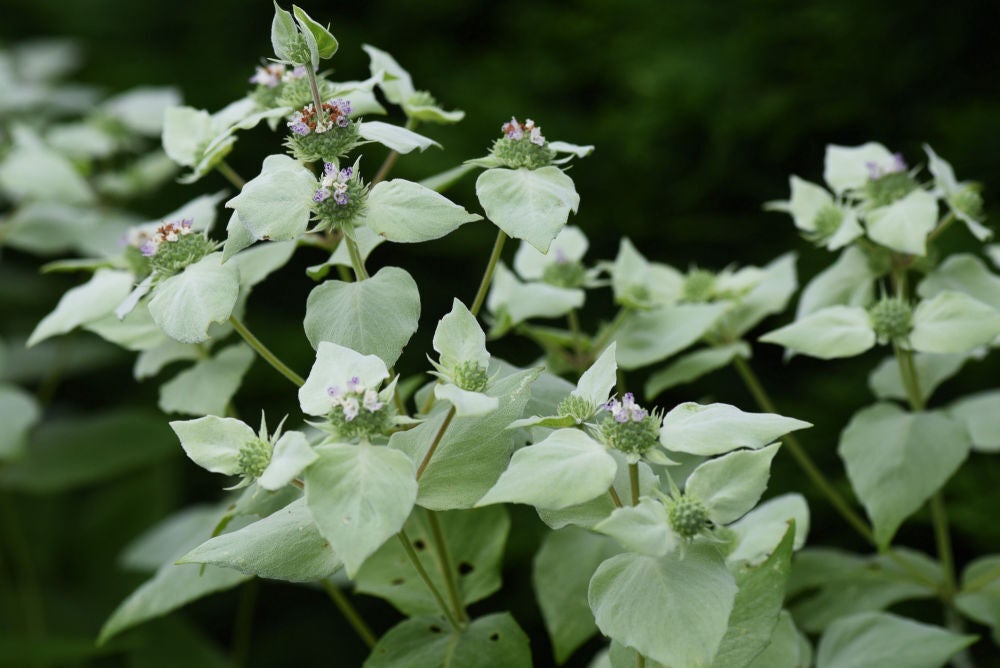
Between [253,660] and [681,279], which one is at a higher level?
[681,279]

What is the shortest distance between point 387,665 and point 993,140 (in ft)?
2.80

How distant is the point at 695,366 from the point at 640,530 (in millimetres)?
360

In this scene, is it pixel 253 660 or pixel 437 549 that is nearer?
pixel 437 549

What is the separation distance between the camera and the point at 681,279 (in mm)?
977

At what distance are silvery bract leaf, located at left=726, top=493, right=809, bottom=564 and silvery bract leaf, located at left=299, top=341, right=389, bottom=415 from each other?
0.29m

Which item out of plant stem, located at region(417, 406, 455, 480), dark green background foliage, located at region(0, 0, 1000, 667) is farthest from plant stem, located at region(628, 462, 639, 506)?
dark green background foliage, located at region(0, 0, 1000, 667)

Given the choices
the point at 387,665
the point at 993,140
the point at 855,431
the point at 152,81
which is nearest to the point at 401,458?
the point at 387,665

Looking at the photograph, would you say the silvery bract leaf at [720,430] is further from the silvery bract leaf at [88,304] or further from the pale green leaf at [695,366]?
the silvery bract leaf at [88,304]

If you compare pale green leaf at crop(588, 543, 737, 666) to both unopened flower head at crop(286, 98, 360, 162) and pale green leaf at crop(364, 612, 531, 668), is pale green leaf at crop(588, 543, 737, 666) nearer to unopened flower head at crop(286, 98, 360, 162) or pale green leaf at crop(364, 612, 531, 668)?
pale green leaf at crop(364, 612, 531, 668)

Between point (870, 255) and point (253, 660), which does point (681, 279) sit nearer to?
point (870, 255)

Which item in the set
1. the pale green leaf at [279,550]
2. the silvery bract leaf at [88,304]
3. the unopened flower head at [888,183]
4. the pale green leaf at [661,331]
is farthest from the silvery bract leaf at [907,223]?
the silvery bract leaf at [88,304]

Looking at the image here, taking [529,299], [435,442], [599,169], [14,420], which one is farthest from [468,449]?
[599,169]

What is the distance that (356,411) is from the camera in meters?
0.56

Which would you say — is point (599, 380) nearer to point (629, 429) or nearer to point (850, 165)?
point (629, 429)
